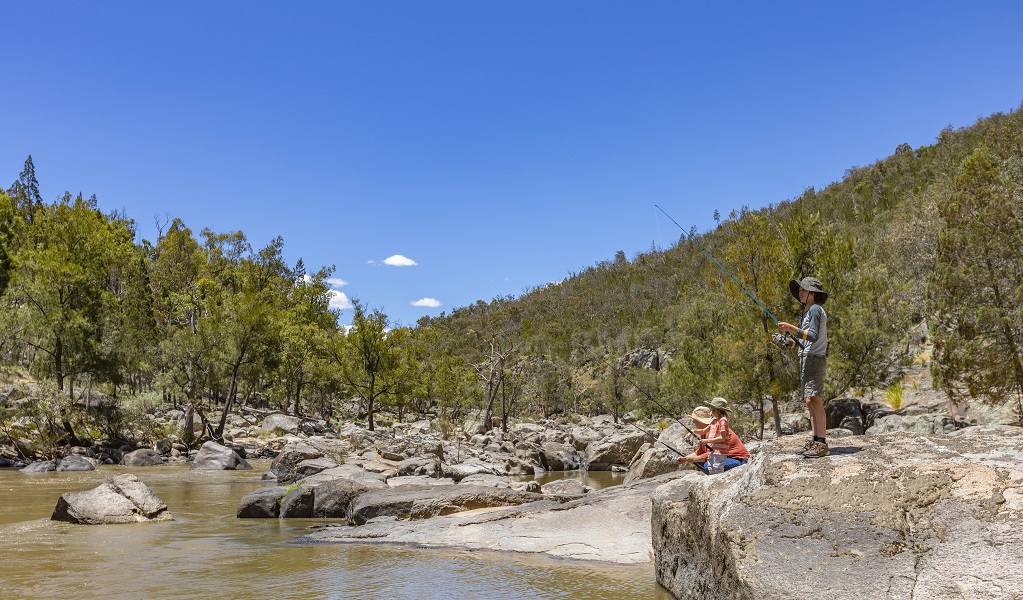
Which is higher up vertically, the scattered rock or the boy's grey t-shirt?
the boy's grey t-shirt

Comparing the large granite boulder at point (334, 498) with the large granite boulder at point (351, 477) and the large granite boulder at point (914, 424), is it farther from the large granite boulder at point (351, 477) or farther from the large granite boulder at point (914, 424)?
→ the large granite boulder at point (914, 424)

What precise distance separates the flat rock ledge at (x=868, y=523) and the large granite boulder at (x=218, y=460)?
25.0m

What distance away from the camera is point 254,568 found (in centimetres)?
909

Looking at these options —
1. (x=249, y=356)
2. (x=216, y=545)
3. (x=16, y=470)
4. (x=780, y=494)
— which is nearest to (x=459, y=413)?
(x=249, y=356)

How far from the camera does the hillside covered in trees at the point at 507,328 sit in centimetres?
2030

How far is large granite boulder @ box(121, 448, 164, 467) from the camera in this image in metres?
28.5

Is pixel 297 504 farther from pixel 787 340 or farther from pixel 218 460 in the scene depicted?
pixel 218 460

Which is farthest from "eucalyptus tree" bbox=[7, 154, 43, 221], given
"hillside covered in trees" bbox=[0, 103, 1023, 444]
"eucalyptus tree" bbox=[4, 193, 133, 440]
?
"eucalyptus tree" bbox=[4, 193, 133, 440]

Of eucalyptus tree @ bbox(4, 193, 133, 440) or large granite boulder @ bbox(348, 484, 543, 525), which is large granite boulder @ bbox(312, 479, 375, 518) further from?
eucalyptus tree @ bbox(4, 193, 133, 440)

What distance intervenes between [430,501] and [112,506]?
6.70 meters

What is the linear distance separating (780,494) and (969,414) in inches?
980

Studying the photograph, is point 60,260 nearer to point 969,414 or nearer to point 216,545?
point 216,545

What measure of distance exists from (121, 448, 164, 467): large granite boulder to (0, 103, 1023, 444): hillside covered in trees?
121 inches

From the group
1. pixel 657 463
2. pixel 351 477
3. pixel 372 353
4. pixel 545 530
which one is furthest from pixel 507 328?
pixel 545 530
